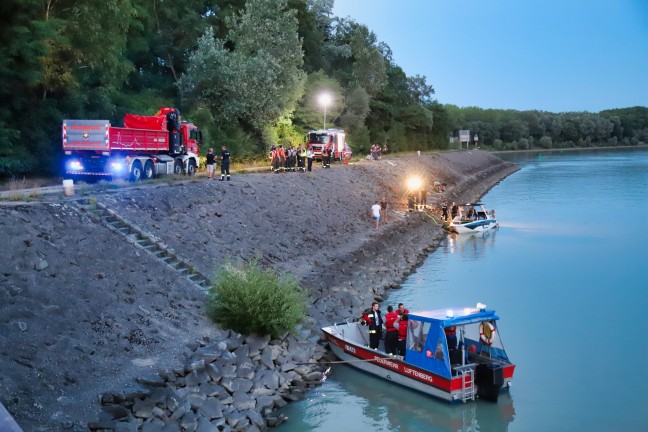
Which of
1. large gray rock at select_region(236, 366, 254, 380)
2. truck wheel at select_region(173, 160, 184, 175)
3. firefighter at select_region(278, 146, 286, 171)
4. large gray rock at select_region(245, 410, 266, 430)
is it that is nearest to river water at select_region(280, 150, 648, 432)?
large gray rock at select_region(245, 410, 266, 430)

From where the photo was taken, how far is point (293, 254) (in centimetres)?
3167

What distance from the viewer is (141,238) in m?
24.0

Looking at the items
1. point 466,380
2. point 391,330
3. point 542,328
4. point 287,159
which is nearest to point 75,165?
point 287,159

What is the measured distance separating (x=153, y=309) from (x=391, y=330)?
6698 millimetres

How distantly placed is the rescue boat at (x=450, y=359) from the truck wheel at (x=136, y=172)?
17536 millimetres

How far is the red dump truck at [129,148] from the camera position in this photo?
105 feet

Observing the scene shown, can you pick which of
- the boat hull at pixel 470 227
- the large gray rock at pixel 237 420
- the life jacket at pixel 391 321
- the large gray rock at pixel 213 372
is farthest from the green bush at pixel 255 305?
the boat hull at pixel 470 227

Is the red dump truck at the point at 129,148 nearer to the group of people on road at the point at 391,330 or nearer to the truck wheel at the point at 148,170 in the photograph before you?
the truck wheel at the point at 148,170

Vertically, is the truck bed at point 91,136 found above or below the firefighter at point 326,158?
above

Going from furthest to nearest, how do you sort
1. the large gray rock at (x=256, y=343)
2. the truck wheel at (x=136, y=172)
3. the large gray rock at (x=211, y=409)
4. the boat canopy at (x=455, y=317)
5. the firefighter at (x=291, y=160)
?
1. the firefighter at (x=291, y=160)
2. the truck wheel at (x=136, y=172)
3. the large gray rock at (x=256, y=343)
4. the boat canopy at (x=455, y=317)
5. the large gray rock at (x=211, y=409)

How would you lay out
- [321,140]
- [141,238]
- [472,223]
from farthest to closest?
[321,140] < [472,223] < [141,238]

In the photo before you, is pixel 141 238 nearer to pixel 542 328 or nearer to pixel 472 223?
pixel 542 328

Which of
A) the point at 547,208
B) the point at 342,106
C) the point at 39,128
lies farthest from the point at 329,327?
the point at 342,106

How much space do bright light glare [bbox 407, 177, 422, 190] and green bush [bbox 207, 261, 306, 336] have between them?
40.4 metres
